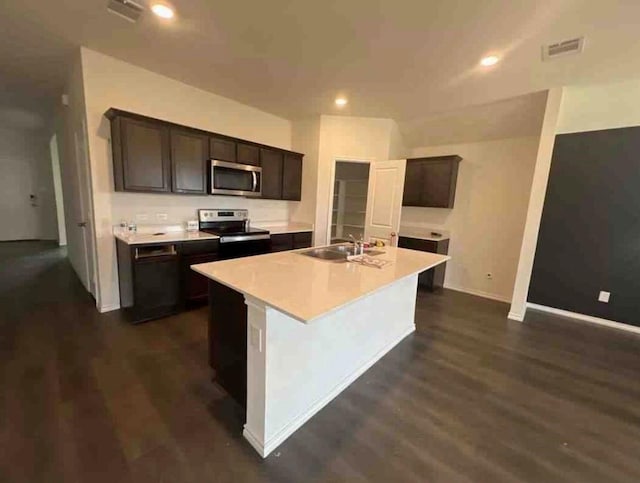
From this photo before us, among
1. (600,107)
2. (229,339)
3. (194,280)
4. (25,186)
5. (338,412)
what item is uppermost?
(600,107)

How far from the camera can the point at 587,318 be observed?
3.41 metres

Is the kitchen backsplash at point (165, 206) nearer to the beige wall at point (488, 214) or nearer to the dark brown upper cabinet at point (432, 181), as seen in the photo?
the dark brown upper cabinet at point (432, 181)

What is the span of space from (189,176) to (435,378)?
10.8ft

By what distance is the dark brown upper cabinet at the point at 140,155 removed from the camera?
2727mm

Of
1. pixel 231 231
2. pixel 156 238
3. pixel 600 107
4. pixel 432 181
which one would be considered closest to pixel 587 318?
pixel 600 107

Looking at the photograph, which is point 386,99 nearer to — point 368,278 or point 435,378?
point 368,278

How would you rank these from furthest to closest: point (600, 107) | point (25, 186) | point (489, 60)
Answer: point (25, 186) < point (600, 107) < point (489, 60)

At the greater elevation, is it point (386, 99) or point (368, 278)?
point (386, 99)

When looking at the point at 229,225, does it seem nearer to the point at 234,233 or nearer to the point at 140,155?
the point at 234,233

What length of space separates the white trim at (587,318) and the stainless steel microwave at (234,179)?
13.8 feet

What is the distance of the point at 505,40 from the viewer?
219 cm

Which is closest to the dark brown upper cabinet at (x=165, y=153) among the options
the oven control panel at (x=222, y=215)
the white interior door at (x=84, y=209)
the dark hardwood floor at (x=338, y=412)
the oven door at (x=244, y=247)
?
the oven control panel at (x=222, y=215)

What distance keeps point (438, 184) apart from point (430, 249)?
3.49ft

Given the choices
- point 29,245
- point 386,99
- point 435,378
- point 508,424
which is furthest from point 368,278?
point 29,245
